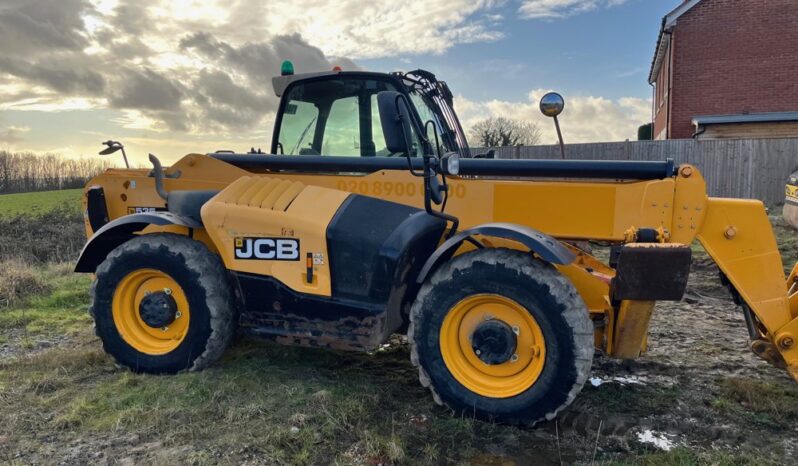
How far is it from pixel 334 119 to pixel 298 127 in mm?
402

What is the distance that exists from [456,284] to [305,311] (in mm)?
1065

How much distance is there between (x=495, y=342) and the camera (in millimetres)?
3336

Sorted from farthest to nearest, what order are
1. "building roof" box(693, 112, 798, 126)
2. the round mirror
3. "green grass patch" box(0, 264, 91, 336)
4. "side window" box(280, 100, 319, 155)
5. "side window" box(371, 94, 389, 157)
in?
"building roof" box(693, 112, 798, 126), "green grass patch" box(0, 264, 91, 336), "side window" box(280, 100, 319, 155), "side window" box(371, 94, 389, 157), the round mirror

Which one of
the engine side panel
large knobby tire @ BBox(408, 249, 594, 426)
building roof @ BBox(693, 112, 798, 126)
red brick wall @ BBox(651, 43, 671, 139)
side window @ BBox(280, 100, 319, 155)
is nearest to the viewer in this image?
A: large knobby tire @ BBox(408, 249, 594, 426)

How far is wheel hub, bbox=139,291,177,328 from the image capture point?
4059mm

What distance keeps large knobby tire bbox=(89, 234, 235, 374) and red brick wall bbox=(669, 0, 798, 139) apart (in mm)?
20760

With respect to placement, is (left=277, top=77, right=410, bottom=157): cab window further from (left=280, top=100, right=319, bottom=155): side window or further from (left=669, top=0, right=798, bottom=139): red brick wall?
(left=669, top=0, right=798, bottom=139): red brick wall

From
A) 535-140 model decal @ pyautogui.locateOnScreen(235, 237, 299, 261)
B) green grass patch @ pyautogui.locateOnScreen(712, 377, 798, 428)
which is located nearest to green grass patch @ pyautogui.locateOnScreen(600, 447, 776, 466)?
green grass patch @ pyautogui.locateOnScreen(712, 377, 798, 428)

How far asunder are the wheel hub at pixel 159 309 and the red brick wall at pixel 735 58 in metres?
20.9

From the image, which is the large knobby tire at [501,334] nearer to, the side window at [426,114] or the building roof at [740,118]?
the side window at [426,114]

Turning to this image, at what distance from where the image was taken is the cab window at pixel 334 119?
185 inches

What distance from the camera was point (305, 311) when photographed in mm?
3834

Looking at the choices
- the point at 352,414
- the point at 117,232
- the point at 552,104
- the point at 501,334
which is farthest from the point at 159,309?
the point at 552,104

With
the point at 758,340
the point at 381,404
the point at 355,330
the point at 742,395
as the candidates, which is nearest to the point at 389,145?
the point at 355,330
